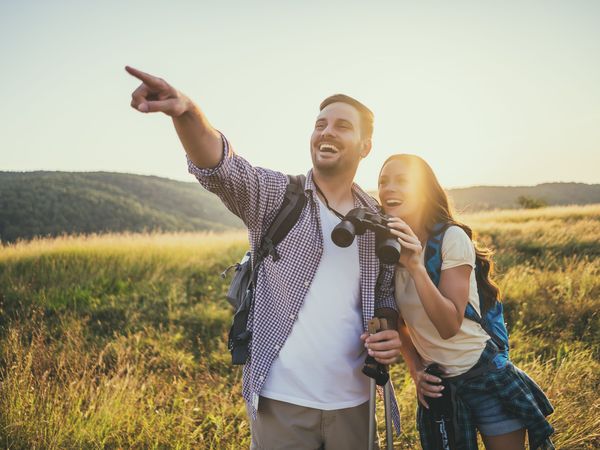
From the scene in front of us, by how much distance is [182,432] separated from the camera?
3.27 metres

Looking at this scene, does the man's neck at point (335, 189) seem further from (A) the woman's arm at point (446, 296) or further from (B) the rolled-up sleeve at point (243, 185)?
(A) the woman's arm at point (446, 296)

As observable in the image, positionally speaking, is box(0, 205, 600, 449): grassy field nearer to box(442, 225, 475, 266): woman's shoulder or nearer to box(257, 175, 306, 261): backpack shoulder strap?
box(257, 175, 306, 261): backpack shoulder strap

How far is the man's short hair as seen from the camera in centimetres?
239

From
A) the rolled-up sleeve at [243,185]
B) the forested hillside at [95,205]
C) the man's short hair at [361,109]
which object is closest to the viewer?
the rolled-up sleeve at [243,185]

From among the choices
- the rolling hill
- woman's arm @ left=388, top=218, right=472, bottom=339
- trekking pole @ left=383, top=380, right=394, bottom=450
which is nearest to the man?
trekking pole @ left=383, top=380, right=394, bottom=450

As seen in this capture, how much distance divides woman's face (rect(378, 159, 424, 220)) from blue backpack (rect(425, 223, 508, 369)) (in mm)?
186

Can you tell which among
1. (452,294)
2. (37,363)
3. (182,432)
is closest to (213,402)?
(182,432)

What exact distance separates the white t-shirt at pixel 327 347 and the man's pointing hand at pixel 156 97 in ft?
3.30

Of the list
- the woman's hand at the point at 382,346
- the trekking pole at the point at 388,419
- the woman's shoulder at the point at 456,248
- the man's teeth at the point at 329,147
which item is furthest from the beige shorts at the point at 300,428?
the man's teeth at the point at 329,147

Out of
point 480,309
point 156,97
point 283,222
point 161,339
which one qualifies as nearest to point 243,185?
point 283,222

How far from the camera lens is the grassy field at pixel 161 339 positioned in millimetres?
3199

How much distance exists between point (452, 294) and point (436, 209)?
58cm

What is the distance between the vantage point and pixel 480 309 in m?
2.32

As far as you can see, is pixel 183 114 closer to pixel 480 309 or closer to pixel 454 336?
pixel 454 336
